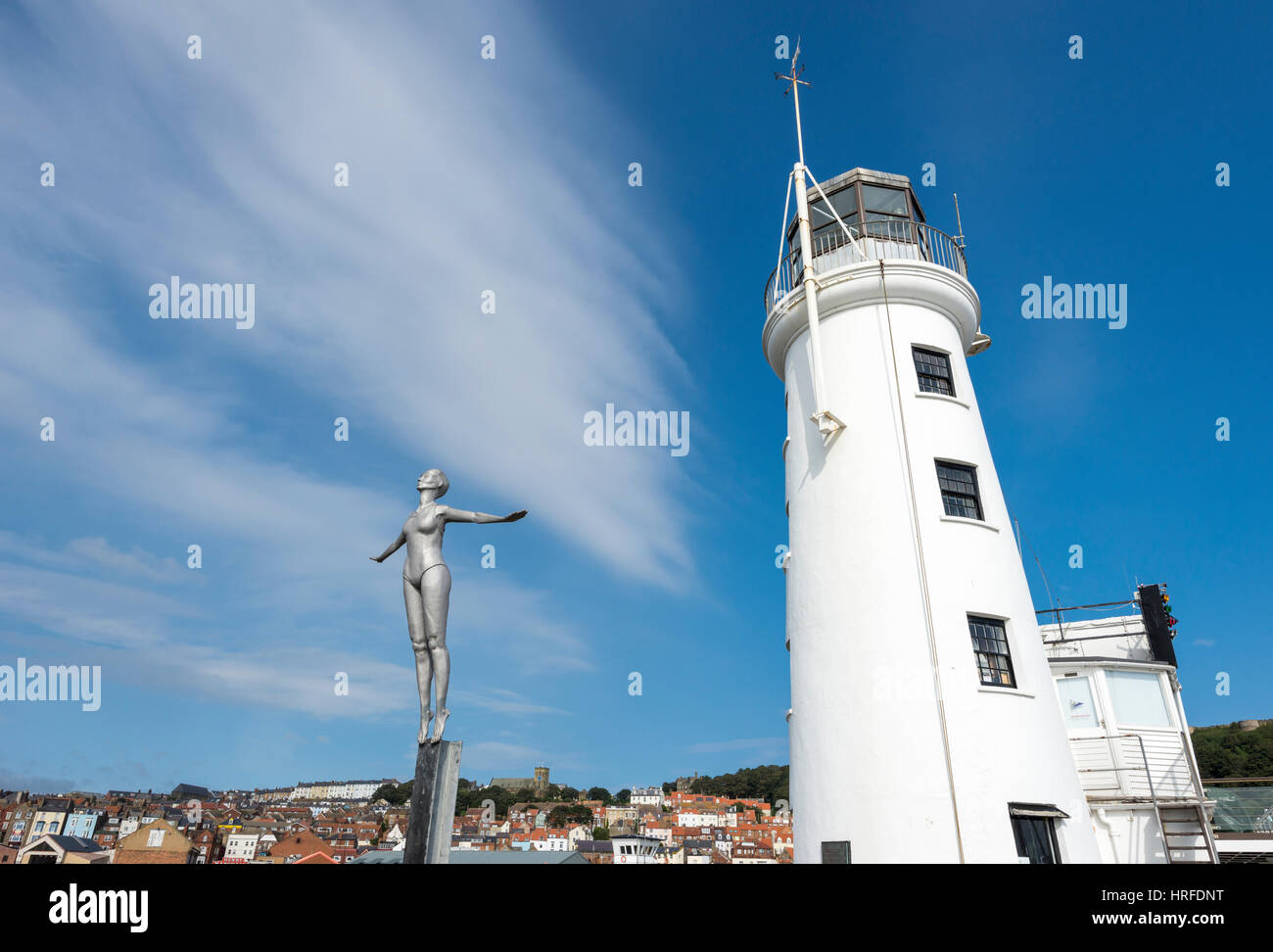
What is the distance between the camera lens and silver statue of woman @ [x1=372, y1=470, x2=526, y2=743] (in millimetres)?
8945

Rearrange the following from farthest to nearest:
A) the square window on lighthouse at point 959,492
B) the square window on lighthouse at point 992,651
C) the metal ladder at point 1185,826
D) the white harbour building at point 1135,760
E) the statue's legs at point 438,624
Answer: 1. the white harbour building at point 1135,760
2. the metal ladder at point 1185,826
3. the square window on lighthouse at point 959,492
4. the square window on lighthouse at point 992,651
5. the statue's legs at point 438,624

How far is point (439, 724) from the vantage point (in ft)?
28.8

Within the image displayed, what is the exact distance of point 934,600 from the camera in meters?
16.2

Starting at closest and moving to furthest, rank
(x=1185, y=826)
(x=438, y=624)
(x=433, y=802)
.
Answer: (x=433, y=802) < (x=438, y=624) < (x=1185, y=826)

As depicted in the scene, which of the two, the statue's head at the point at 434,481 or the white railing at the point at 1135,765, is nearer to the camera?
the statue's head at the point at 434,481

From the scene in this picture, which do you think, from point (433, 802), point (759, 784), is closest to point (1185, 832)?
point (433, 802)

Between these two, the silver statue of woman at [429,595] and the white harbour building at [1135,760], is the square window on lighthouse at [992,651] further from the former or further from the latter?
the silver statue of woman at [429,595]

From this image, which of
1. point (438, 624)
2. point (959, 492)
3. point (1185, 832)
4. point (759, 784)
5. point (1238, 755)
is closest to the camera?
point (438, 624)

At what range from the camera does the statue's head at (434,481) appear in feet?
31.9

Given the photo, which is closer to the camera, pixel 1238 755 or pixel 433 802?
pixel 433 802


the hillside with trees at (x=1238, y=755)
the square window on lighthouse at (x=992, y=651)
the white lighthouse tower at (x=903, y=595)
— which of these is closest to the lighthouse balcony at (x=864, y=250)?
the white lighthouse tower at (x=903, y=595)

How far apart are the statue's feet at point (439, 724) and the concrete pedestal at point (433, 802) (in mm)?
68

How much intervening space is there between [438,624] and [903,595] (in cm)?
1153

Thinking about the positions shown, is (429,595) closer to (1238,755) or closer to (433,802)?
(433,802)
